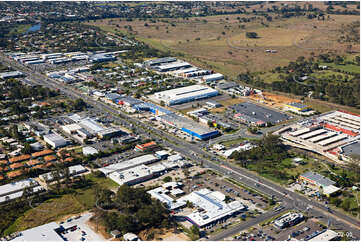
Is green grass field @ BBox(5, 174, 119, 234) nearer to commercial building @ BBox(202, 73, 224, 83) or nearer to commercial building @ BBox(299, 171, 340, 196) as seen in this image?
commercial building @ BBox(299, 171, 340, 196)

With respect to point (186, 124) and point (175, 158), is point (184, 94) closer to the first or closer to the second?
point (186, 124)

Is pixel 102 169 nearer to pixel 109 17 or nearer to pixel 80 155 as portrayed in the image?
pixel 80 155

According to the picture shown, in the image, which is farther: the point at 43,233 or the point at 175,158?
the point at 175,158

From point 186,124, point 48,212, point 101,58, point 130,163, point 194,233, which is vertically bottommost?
point 48,212

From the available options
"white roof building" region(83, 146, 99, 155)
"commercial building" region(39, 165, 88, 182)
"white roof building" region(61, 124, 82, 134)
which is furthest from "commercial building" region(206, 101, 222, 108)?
"commercial building" region(39, 165, 88, 182)

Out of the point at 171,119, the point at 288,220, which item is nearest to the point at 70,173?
the point at 171,119

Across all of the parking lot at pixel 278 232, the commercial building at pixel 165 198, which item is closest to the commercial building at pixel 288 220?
the parking lot at pixel 278 232
